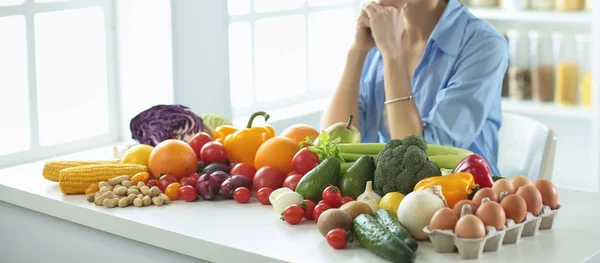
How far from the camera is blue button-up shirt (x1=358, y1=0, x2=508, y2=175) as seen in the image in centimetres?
237

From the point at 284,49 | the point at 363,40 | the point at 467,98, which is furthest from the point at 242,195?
the point at 284,49

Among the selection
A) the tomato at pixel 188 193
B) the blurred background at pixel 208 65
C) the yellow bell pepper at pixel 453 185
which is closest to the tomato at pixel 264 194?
the tomato at pixel 188 193

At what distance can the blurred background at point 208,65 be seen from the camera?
8.99 ft

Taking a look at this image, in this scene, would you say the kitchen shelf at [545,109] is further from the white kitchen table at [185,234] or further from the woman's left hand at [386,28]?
the white kitchen table at [185,234]

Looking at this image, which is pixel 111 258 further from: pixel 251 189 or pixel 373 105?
pixel 373 105

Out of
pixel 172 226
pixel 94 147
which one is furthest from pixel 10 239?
pixel 94 147

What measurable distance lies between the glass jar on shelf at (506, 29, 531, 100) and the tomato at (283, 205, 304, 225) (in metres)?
2.43

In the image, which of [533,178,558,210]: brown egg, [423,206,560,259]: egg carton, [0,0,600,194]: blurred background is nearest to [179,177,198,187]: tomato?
[423,206,560,259]: egg carton

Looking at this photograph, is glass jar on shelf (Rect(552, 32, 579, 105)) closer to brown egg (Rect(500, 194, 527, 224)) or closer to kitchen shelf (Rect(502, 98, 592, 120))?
kitchen shelf (Rect(502, 98, 592, 120))

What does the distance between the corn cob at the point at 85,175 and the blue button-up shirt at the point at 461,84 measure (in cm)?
85

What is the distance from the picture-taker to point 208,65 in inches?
119

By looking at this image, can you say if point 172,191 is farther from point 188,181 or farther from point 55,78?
point 55,78

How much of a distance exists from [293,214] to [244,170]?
0.28 metres

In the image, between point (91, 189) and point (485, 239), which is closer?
point (485, 239)
